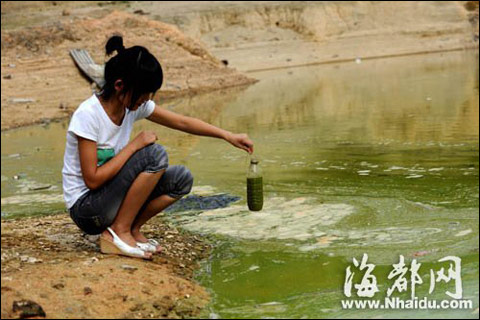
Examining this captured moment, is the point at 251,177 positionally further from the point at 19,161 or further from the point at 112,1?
the point at 112,1

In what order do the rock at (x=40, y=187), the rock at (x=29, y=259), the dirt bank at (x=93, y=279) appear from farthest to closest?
1. the rock at (x=40, y=187)
2. the rock at (x=29, y=259)
3. the dirt bank at (x=93, y=279)

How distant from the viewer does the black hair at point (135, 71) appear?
14.7ft

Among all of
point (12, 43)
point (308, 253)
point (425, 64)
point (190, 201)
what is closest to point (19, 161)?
point (190, 201)

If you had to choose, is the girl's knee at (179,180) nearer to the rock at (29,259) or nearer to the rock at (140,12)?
the rock at (29,259)

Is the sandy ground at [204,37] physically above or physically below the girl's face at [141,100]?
below

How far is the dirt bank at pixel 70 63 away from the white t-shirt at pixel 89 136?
10883mm

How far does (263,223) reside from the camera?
19.3 ft

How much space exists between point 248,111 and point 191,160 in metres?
5.99

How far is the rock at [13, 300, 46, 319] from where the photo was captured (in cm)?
366

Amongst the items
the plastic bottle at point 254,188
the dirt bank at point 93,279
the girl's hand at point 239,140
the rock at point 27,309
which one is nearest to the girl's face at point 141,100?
the girl's hand at point 239,140

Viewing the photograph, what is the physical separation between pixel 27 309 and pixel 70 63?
17.2 meters

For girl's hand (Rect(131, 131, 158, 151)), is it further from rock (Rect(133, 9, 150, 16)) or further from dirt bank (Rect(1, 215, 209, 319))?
rock (Rect(133, 9, 150, 16))

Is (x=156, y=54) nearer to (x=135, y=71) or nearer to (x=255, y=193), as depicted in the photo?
(x=255, y=193)

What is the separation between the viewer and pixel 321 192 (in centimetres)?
687
